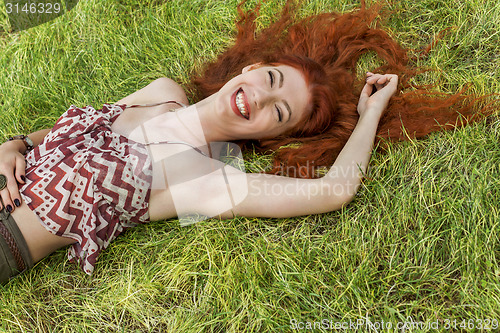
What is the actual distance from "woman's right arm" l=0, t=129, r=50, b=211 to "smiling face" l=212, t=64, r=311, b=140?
124 centimetres

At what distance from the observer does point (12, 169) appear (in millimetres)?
2551

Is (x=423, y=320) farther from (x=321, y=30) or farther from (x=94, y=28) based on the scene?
(x=94, y=28)

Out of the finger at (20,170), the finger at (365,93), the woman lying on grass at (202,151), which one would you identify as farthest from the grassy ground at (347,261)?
the finger at (20,170)

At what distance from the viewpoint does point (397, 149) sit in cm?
278

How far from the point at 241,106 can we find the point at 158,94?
79cm

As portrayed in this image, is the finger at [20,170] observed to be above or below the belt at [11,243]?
above

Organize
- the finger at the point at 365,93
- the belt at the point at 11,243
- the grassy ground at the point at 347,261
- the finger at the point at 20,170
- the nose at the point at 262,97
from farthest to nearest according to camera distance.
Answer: the finger at the point at 365,93 → the nose at the point at 262,97 → the finger at the point at 20,170 → the belt at the point at 11,243 → the grassy ground at the point at 347,261

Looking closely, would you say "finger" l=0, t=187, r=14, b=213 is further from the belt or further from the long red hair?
the long red hair

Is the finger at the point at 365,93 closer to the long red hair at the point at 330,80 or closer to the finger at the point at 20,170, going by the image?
the long red hair at the point at 330,80

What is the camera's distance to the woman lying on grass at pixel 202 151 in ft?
8.14

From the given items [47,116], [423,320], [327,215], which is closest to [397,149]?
[327,215]

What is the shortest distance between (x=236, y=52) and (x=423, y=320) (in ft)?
7.78

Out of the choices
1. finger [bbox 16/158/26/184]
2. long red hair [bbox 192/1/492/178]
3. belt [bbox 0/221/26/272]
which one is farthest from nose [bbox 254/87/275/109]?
belt [bbox 0/221/26/272]

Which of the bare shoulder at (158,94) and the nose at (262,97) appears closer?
the nose at (262,97)
